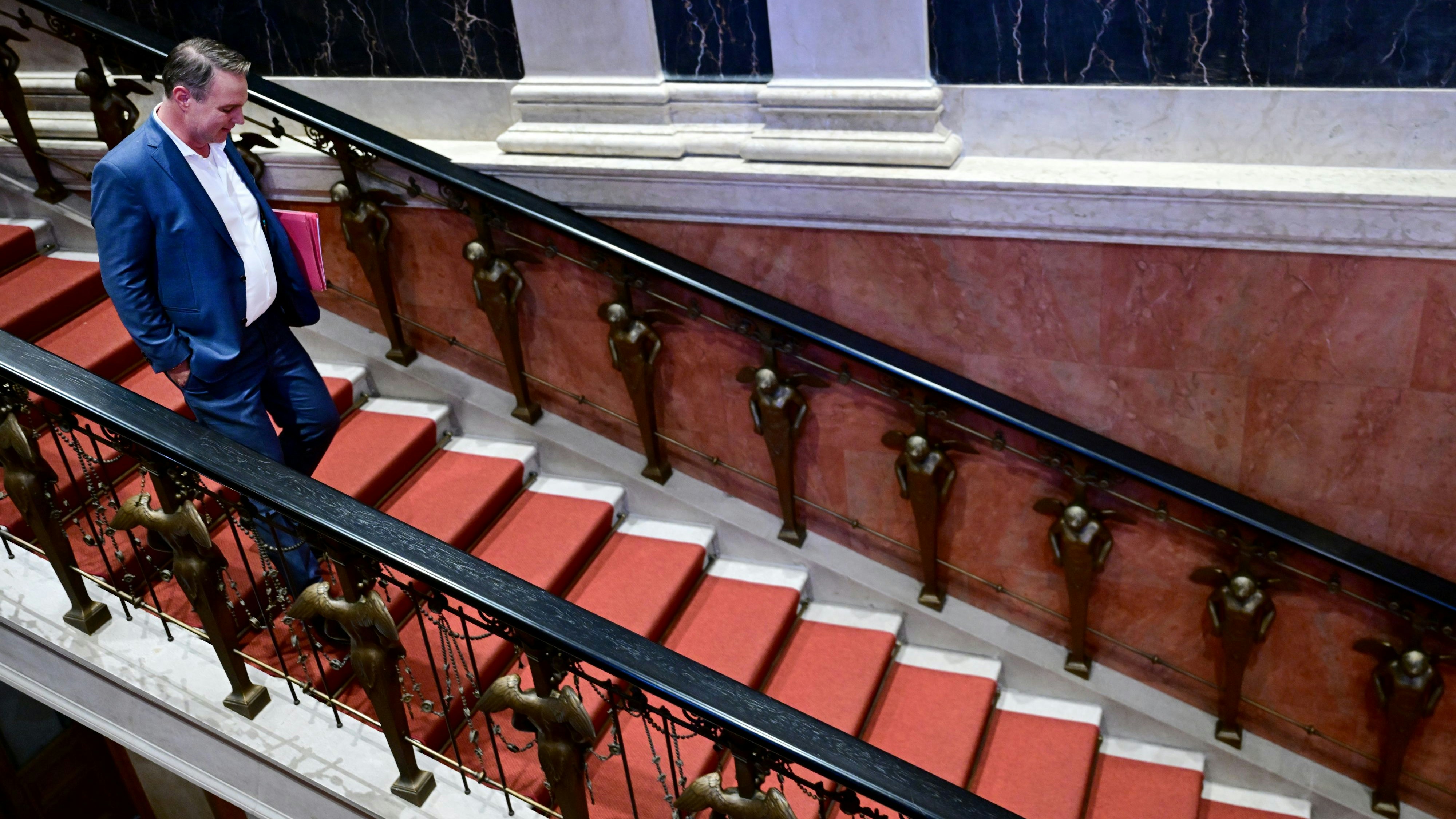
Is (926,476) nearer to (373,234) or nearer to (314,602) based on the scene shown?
(314,602)

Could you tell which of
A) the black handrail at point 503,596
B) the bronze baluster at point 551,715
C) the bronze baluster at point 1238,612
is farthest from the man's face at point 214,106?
the bronze baluster at point 1238,612

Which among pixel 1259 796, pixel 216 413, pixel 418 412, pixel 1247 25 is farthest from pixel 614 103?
pixel 1259 796

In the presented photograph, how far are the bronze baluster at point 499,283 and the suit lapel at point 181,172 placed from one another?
1.19m

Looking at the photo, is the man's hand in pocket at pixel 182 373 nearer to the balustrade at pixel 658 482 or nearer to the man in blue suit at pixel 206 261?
the man in blue suit at pixel 206 261

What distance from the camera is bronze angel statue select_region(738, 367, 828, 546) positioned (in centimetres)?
439

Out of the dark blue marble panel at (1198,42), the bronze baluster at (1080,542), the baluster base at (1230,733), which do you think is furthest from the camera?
the baluster base at (1230,733)

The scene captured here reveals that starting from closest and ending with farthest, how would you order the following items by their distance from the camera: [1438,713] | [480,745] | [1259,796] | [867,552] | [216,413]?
[216,413], [480,745], [1438,713], [1259,796], [867,552]

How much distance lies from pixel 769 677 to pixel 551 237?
5.77 feet

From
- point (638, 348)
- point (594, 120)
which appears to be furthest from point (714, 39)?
point (638, 348)

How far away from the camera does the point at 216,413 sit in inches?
140

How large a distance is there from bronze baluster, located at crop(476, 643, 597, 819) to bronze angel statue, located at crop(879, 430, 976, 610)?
170 centimetres

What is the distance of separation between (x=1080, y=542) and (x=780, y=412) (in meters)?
1.09

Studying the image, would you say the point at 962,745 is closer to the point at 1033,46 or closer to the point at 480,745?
the point at 480,745

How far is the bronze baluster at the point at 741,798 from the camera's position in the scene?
9.18 ft
